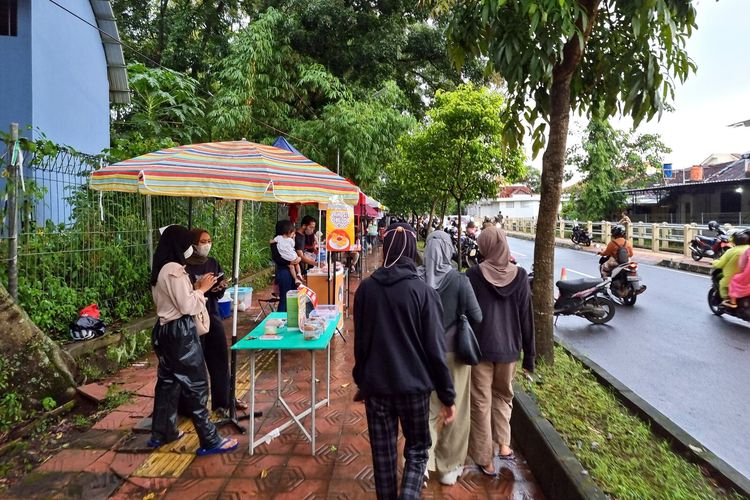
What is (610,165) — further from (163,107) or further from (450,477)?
(450,477)

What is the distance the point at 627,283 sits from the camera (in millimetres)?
A: 8773

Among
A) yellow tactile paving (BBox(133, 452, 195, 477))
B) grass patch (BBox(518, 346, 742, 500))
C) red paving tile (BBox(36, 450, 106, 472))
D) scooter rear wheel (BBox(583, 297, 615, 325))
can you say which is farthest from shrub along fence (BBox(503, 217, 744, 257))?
red paving tile (BBox(36, 450, 106, 472))

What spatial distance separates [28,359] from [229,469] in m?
2.07

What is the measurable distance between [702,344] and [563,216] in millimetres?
27447

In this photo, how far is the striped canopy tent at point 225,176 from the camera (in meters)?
3.09

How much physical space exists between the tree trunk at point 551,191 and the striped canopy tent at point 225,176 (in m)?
2.10

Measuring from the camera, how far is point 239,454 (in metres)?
3.35

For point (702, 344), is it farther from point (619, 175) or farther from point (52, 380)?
point (619, 175)

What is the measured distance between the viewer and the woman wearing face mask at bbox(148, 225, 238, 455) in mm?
3109

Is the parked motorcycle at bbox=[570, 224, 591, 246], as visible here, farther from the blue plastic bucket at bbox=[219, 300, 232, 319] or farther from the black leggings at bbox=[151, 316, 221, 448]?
the black leggings at bbox=[151, 316, 221, 448]

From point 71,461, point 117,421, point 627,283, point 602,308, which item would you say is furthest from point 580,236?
point 71,461

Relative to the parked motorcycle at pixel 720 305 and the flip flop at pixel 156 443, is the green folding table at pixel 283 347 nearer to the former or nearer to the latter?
the flip flop at pixel 156 443

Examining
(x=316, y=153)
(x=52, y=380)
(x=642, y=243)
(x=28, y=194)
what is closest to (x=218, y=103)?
(x=316, y=153)

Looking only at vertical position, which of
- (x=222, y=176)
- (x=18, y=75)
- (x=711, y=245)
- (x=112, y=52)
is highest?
(x=112, y=52)
